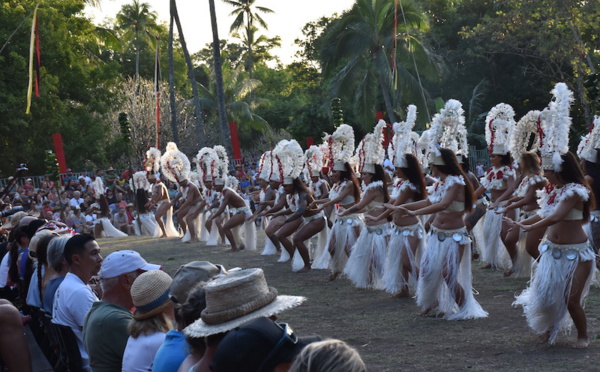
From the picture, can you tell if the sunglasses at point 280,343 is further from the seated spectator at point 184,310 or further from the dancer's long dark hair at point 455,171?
the dancer's long dark hair at point 455,171

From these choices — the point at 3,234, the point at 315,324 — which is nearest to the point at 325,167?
the point at 3,234

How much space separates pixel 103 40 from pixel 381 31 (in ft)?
43.9

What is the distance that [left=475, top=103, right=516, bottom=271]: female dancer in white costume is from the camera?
1058 cm

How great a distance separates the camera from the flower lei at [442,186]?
25.6ft

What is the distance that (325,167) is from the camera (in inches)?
628

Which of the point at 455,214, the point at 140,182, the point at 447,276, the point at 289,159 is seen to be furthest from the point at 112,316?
the point at 140,182

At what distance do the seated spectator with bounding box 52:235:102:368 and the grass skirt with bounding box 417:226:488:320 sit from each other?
11.6 ft

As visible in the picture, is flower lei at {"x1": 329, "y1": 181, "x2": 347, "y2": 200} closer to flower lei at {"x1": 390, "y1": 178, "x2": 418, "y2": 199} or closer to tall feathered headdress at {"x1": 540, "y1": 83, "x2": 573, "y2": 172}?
flower lei at {"x1": 390, "y1": 178, "x2": 418, "y2": 199}

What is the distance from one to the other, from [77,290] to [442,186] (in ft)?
13.2

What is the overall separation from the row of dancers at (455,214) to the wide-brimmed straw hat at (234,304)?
3.74 m

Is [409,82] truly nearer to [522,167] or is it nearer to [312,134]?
[312,134]

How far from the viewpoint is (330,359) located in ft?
6.77

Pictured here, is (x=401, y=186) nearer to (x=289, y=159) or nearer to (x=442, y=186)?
(x=442, y=186)

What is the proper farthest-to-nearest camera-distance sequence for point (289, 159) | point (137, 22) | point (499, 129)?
point (137, 22)
point (289, 159)
point (499, 129)
